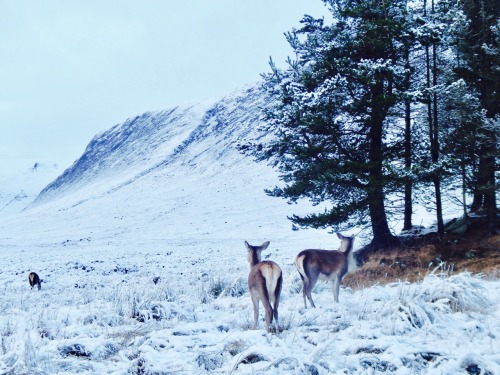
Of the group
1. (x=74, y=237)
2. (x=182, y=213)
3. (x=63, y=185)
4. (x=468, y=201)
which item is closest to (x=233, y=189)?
(x=182, y=213)

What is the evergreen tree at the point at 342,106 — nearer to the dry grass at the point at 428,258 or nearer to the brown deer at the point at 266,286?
the dry grass at the point at 428,258

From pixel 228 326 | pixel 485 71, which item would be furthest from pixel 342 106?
pixel 228 326

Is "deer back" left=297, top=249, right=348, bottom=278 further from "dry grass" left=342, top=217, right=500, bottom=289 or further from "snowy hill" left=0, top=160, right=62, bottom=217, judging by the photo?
"snowy hill" left=0, top=160, right=62, bottom=217

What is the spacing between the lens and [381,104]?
45.0 ft

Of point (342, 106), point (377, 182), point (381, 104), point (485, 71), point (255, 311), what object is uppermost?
point (485, 71)

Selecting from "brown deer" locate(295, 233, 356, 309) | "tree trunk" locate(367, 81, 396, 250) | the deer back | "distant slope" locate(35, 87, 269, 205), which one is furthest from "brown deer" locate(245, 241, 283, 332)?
"distant slope" locate(35, 87, 269, 205)

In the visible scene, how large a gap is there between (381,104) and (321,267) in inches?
277

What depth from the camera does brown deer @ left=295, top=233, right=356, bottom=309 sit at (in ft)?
27.9

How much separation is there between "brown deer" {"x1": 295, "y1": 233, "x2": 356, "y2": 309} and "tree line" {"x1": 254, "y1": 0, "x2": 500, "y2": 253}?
524cm

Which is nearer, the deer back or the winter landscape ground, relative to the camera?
the winter landscape ground

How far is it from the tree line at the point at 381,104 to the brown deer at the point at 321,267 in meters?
5.24

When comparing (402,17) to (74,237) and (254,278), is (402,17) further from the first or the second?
(74,237)

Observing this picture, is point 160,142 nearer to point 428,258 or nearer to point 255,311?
point 428,258

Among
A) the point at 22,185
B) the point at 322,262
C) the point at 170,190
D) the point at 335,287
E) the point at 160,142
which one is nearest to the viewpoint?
the point at 335,287
